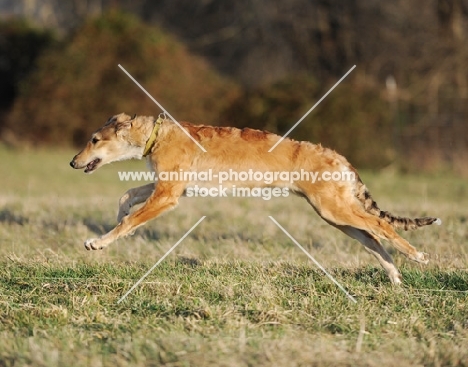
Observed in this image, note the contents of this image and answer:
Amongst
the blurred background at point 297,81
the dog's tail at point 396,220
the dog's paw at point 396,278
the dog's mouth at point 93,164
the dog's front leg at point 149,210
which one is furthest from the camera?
the blurred background at point 297,81

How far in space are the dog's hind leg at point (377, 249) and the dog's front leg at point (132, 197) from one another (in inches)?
73.0

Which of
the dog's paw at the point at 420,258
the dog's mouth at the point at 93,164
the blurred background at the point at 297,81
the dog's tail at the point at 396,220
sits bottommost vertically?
the dog's paw at the point at 420,258

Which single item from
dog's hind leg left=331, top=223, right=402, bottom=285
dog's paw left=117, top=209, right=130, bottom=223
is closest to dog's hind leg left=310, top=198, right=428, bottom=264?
dog's hind leg left=331, top=223, right=402, bottom=285

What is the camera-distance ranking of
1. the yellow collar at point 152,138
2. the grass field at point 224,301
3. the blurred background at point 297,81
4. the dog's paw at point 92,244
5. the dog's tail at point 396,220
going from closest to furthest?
1. the grass field at point 224,301
2. the dog's paw at point 92,244
3. the dog's tail at point 396,220
4. the yellow collar at point 152,138
5. the blurred background at point 297,81

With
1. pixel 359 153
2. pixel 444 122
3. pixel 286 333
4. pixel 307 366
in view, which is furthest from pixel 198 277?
pixel 444 122

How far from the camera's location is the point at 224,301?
562 cm

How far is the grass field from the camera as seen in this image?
14.8 feet

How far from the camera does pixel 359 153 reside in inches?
883

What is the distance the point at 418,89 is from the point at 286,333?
86.1ft

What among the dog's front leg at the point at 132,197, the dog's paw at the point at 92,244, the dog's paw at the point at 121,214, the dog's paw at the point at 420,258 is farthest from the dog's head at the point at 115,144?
the dog's paw at the point at 420,258

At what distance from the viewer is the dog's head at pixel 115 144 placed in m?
7.34

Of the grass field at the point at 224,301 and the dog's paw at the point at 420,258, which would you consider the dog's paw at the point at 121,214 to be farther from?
the dog's paw at the point at 420,258

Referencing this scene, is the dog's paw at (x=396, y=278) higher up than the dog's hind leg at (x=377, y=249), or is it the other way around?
the dog's hind leg at (x=377, y=249)

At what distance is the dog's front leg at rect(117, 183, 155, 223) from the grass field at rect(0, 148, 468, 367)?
0.47 m
